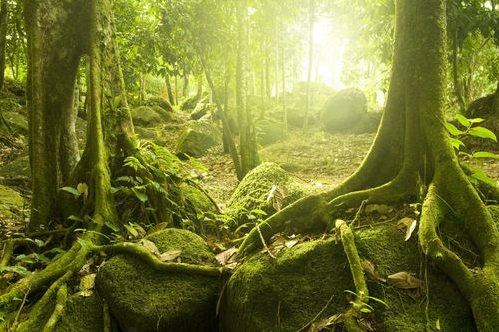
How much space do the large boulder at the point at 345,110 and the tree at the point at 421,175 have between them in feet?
39.4

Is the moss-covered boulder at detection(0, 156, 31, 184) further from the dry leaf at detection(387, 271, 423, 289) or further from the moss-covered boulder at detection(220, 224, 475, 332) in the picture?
the dry leaf at detection(387, 271, 423, 289)

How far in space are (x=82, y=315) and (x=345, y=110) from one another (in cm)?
1372

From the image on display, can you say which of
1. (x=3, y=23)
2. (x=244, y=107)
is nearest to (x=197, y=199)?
(x=244, y=107)

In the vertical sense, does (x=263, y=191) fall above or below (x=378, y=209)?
below

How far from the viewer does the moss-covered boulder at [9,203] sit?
4902 millimetres

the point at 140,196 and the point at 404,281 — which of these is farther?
the point at 140,196

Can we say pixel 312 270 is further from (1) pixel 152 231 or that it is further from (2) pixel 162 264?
(1) pixel 152 231

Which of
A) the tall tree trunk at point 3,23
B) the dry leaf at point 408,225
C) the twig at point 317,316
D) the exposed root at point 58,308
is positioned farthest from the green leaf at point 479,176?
the tall tree trunk at point 3,23

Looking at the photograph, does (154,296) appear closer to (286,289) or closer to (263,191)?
(286,289)

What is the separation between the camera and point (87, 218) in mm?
3762

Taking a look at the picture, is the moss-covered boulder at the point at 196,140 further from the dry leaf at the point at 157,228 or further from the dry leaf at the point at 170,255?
the dry leaf at the point at 170,255

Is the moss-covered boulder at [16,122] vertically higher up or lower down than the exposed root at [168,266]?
higher up

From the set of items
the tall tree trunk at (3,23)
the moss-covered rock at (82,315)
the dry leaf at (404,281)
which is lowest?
the moss-covered rock at (82,315)

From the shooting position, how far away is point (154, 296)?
9.27 ft
